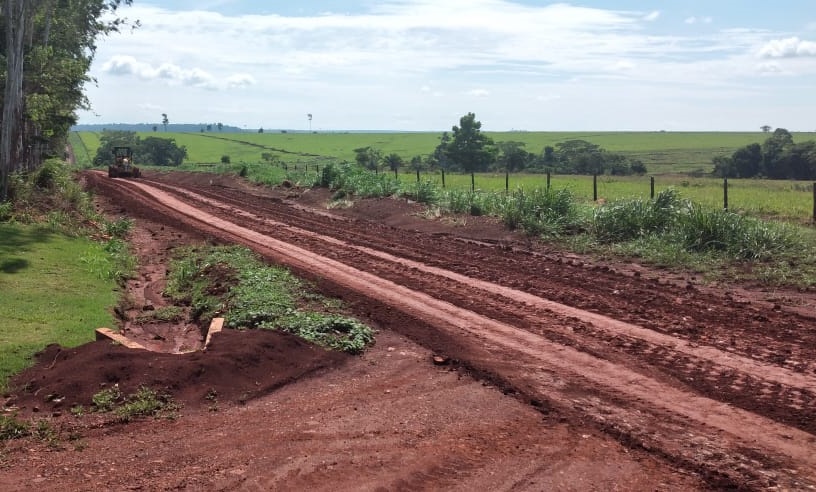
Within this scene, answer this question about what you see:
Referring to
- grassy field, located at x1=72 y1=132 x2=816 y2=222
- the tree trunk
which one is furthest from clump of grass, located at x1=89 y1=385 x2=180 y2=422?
grassy field, located at x1=72 y1=132 x2=816 y2=222

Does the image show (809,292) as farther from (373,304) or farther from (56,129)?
A: (56,129)

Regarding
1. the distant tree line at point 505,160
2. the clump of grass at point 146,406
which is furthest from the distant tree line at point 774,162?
the clump of grass at point 146,406

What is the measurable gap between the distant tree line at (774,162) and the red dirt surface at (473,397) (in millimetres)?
54701

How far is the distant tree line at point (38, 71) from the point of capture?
1961cm

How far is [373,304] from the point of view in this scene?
1146 cm

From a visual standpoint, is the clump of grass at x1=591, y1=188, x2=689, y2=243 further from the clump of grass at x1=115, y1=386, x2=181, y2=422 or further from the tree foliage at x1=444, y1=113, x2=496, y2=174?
the tree foliage at x1=444, y1=113, x2=496, y2=174

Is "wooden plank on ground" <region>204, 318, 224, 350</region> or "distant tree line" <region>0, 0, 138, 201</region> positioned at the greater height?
"distant tree line" <region>0, 0, 138, 201</region>

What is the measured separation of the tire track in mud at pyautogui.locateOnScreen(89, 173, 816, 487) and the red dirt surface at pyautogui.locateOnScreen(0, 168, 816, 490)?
1.0 inches

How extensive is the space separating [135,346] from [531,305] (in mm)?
5976

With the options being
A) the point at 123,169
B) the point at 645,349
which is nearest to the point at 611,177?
the point at 123,169

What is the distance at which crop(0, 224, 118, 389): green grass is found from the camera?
902 cm

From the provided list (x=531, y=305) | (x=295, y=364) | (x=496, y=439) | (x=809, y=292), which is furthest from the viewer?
(x=809, y=292)

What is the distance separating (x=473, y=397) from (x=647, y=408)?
1.72 metres

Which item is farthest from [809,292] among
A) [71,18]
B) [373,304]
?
[71,18]
